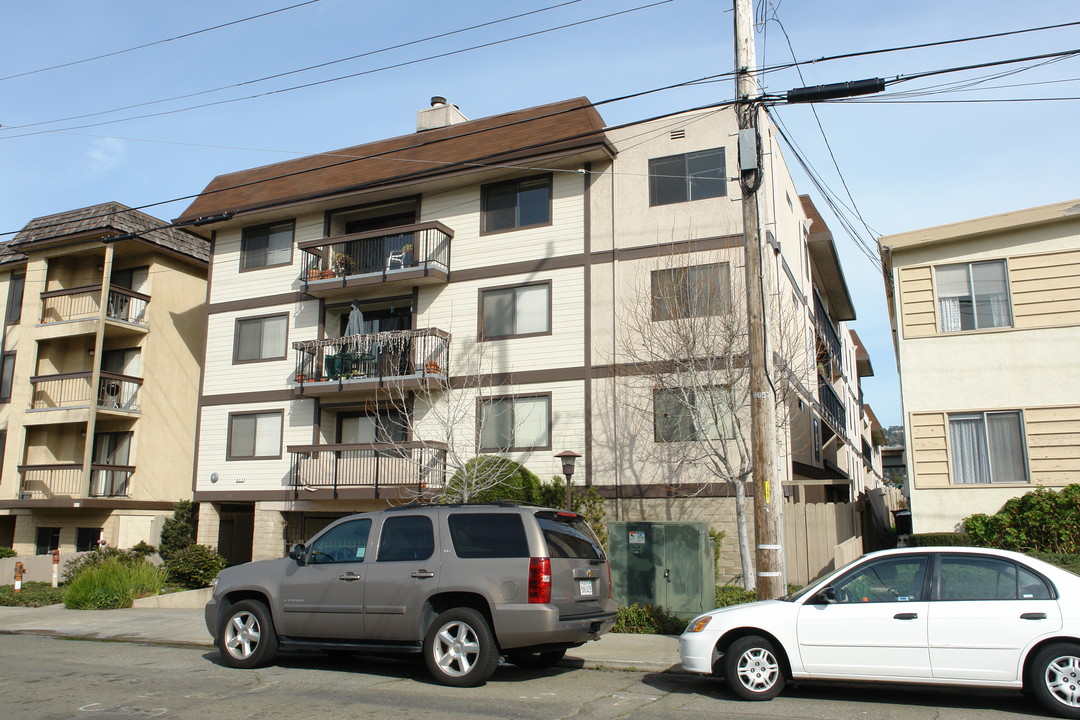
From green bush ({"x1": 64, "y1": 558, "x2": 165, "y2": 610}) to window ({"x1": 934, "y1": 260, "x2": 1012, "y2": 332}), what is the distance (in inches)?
694

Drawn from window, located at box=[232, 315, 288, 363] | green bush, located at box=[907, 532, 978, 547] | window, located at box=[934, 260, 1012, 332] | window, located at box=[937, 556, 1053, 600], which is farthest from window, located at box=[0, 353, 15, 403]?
window, located at box=[937, 556, 1053, 600]

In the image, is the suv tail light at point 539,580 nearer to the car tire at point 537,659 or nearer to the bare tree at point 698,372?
the car tire at point 537,659

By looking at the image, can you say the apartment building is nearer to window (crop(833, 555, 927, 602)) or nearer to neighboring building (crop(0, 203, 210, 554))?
neighboring building (crop(0, 203, 210, 554))

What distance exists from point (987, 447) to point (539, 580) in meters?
10.8

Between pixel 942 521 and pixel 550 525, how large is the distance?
978 cm

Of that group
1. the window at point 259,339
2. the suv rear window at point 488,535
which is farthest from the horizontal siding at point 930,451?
the window at point 259,339

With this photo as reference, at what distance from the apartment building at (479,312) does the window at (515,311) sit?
0.16 ft

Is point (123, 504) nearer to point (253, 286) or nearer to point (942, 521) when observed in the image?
point (253, 286)

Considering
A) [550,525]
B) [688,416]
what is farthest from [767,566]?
[688,416]

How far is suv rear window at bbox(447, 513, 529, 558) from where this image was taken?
9102mm

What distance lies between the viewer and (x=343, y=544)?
10.0 meters

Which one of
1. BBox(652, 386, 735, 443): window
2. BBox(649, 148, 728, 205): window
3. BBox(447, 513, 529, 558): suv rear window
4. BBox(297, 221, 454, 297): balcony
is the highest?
BBox(649, 148, 728, 205): window

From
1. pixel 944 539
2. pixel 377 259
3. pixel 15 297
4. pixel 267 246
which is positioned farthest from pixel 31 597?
pixel 944 539

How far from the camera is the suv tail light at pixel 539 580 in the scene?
28.8 ft
